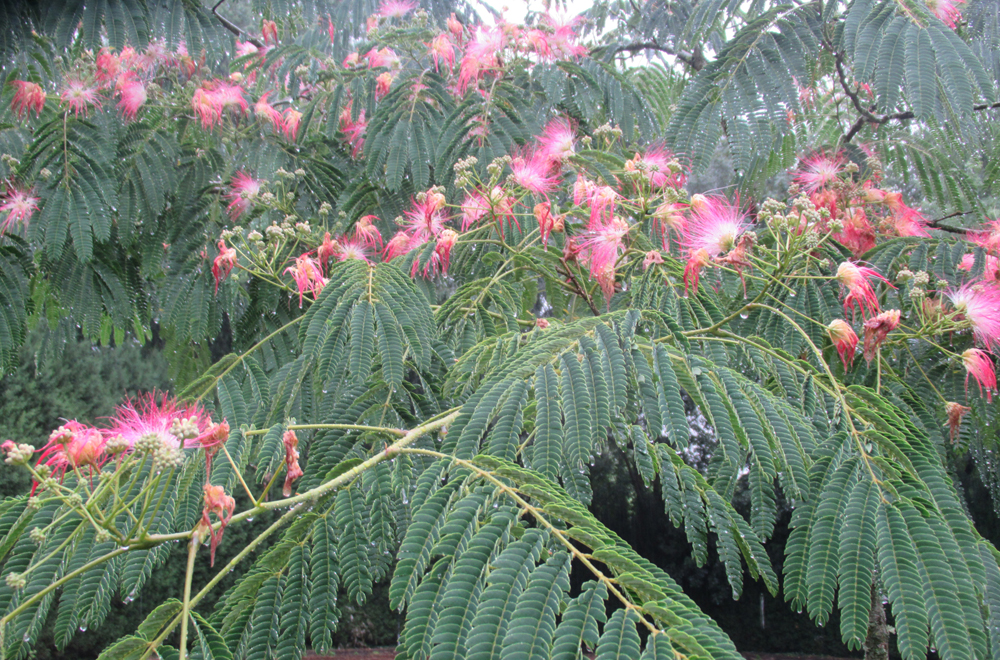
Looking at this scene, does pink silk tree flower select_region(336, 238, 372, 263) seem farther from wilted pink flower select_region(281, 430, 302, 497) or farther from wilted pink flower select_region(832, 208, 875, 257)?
wilted pink flower select_region(832, 208, 875, 257)

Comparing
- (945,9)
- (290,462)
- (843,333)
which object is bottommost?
(290,462)

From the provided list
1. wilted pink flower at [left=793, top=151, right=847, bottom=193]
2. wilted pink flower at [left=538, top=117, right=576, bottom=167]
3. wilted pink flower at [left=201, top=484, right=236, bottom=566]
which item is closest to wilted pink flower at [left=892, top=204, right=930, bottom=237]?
wilted pink flower at [left=793, top=151, right=847, bottom=193]

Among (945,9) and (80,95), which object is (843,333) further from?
(80,95)

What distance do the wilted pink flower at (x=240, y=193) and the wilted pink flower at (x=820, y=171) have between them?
2597mm

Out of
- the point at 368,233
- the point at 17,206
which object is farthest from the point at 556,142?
the point at 17,206

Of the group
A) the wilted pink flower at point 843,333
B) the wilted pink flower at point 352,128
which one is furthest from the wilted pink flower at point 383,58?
the wilted pink flower at point 843,333

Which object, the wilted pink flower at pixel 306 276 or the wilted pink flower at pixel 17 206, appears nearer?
the wilted pink flower at pixel 306 276

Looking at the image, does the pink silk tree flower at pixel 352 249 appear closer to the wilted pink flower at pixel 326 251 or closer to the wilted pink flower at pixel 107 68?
the wilted pink flower at pixel 326 251

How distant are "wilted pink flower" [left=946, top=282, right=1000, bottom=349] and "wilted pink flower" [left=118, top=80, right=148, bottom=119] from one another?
3.83 metres

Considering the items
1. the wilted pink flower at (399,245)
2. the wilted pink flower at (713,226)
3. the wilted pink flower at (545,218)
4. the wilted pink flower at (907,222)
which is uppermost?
the wilted pink flower at (399,245)

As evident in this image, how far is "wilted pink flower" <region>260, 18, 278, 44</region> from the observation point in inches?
184

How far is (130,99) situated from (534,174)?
7.86 feet

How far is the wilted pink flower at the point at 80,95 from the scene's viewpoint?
Answer: 3535mm

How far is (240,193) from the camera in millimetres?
3547
